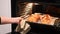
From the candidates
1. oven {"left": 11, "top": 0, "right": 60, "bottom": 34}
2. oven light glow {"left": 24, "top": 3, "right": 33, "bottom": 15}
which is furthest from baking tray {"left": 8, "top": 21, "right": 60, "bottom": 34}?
oven light glow {"left": 24, "top": 3, "right": 33, "bottom": 15}

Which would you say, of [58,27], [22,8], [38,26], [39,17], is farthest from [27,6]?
[58,27]

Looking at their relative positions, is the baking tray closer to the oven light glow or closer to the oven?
the oven

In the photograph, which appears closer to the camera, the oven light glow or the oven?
the oven

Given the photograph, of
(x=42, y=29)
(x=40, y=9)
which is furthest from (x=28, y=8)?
(x=42, y=29)

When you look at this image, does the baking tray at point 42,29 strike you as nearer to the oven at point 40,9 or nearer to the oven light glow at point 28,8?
the oven at point 40,9

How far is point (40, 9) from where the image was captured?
1.15 meters

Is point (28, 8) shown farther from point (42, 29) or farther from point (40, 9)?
point (42, 29)

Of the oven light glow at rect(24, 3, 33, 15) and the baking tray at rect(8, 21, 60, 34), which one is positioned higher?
the oven light glow at rect(24, 3, 33, 15)

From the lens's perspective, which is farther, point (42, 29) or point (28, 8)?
point (28, 8)

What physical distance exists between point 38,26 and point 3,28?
1.71 ft

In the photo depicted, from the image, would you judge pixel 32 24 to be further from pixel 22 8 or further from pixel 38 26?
pixel 22 8

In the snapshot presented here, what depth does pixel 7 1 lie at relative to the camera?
1.33 metres

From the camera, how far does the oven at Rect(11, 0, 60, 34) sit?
97 centimetres

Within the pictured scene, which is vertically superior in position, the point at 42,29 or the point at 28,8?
the point at 28,8
